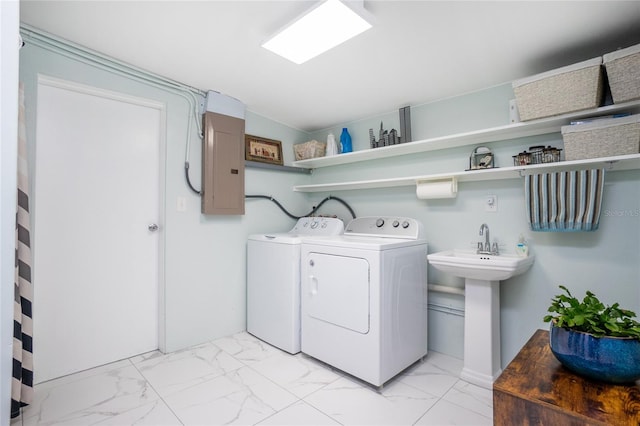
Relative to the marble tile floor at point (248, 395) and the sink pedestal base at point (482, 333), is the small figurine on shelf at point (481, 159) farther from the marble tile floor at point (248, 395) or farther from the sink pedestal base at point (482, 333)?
the marble tile floor at point (248, 395)

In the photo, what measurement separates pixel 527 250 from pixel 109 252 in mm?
3043

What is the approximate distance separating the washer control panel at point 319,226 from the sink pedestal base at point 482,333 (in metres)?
1.19

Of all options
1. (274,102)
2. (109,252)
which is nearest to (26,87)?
(109,252)

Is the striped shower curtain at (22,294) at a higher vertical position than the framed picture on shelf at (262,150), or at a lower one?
lower

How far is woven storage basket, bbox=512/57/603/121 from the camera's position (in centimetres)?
168

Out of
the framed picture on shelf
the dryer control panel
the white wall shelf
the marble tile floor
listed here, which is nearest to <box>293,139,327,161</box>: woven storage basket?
the framed picture on shelf

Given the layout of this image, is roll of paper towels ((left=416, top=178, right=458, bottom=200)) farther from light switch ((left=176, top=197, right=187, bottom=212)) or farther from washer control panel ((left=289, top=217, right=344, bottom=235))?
light switch ((left=176, top=197, right=187, bottom=212))

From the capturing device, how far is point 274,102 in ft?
9.46

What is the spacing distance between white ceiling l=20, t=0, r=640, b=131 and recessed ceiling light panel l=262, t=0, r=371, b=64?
3.0 inches

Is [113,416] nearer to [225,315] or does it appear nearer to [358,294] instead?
[225,315]

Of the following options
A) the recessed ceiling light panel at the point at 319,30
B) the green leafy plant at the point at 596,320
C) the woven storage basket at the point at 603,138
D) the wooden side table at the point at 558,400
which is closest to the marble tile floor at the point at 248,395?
the wooden side table at the point at 558,400

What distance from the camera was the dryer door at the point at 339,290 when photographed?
6.79 ft

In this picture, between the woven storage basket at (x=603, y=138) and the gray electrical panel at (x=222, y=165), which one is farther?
the gray electrical panel at (x=222, y=165)

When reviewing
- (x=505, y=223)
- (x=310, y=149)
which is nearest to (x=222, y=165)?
(x=310, y=149)
